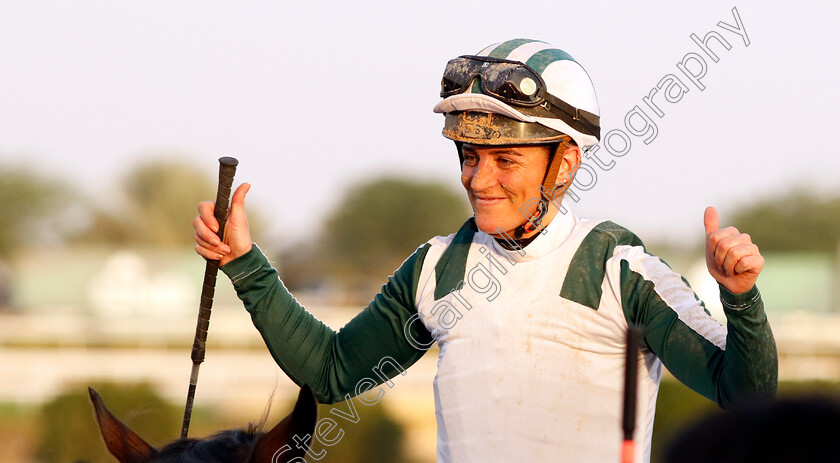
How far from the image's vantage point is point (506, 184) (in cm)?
285

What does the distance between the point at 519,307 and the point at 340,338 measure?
67 centimetres

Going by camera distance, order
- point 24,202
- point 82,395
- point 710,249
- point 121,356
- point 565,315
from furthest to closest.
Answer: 1. point 24,202
2. point 121,356
3. point 82,395
4. point 565,315
5. point 710,249

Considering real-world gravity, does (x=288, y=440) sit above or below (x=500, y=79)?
below

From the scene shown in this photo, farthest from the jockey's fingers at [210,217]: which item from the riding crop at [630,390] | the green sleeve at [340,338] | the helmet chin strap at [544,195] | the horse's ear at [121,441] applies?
the riding crop at [630,390]

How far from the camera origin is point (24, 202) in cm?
5038

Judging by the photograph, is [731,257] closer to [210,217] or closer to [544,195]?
[544,195]

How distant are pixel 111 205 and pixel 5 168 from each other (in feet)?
26.9

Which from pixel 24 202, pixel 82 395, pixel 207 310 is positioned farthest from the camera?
pixel 24 202

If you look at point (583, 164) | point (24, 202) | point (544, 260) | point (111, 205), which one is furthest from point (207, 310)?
point (111, 205)

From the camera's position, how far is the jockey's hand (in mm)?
2977

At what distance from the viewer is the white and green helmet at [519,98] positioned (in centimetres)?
282

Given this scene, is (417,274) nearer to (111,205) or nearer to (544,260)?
(544,260)

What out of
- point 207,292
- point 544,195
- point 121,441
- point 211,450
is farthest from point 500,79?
point 121,441

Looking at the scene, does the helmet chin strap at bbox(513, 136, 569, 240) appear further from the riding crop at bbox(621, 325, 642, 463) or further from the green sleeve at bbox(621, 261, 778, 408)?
the riding crop at bbox(621, 325, 642, 463)
